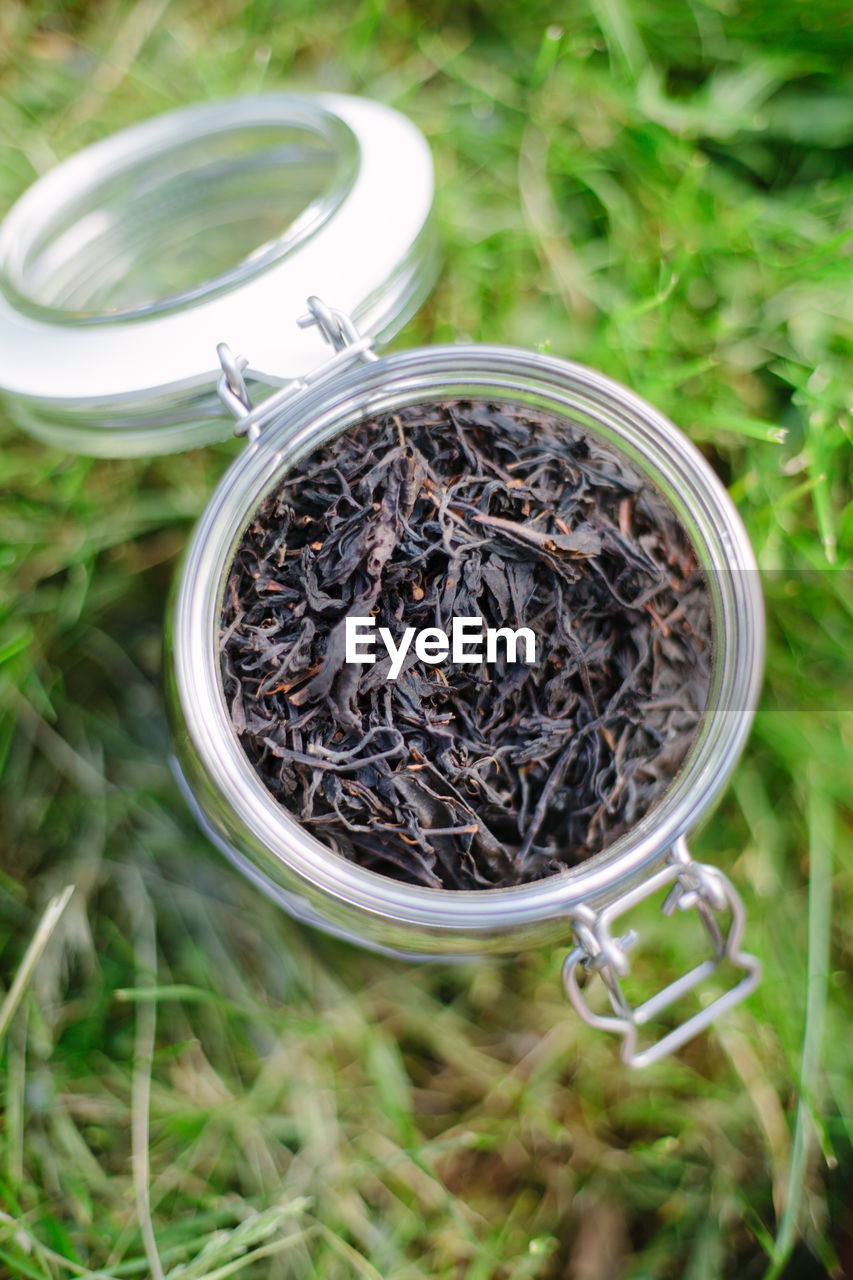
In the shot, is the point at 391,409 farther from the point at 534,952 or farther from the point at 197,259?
the point at 534,952

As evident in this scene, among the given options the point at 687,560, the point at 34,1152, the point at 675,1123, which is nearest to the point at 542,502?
the point at 687,560

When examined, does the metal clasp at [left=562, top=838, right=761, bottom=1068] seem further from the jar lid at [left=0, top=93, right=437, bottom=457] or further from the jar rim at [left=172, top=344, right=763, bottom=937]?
the jar lid at [left=0, top=93, right=437, bottom=457]

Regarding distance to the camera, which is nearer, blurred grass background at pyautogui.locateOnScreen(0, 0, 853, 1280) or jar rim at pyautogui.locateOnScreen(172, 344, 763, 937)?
jar rim at pyautogui.locateOnScreen(172, 344, 763, 937)

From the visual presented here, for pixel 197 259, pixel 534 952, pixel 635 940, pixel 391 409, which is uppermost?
pixel 197 259

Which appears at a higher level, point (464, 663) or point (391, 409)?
point (391, 409)

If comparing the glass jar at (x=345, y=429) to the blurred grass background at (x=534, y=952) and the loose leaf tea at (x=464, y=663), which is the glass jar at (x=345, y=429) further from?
the blurred grass background at (x=534, y=952)

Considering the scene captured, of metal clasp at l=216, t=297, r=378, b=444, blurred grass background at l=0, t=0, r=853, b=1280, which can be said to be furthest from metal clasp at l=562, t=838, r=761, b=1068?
metal clasp at l=216, t=297, r=378, b=444

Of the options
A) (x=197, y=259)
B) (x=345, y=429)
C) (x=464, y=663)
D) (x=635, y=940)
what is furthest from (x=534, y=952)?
(x=197, y=259)
